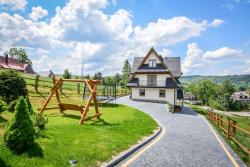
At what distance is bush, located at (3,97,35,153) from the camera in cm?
656

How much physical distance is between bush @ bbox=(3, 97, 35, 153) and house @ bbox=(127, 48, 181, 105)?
33.2 metres

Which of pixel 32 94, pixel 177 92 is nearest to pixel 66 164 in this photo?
pixel 32 94

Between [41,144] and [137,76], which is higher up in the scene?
[137,76]

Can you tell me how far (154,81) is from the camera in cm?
4066

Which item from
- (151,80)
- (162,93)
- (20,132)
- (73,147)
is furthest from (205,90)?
(20,132)

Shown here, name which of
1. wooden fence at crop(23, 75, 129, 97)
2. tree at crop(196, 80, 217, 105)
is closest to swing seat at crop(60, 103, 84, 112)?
wooden fence at crop(23, 75, 129, 97)

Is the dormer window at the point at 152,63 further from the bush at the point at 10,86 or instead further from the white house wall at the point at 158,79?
the bush at the point at 10,86

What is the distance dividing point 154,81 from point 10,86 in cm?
2951

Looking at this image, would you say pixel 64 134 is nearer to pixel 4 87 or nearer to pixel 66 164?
pixel 66 164

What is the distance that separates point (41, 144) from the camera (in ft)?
24.5

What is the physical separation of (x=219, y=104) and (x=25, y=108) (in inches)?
2857

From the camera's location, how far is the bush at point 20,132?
6.56 m

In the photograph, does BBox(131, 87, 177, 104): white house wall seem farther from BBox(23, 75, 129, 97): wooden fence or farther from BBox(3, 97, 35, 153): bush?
BBox(3, 97, 35, 153): bush

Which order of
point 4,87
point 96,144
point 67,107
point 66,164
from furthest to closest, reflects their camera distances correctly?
1. point 67,107
2. point 4,87
3. point 96,144
4. point 66,164
